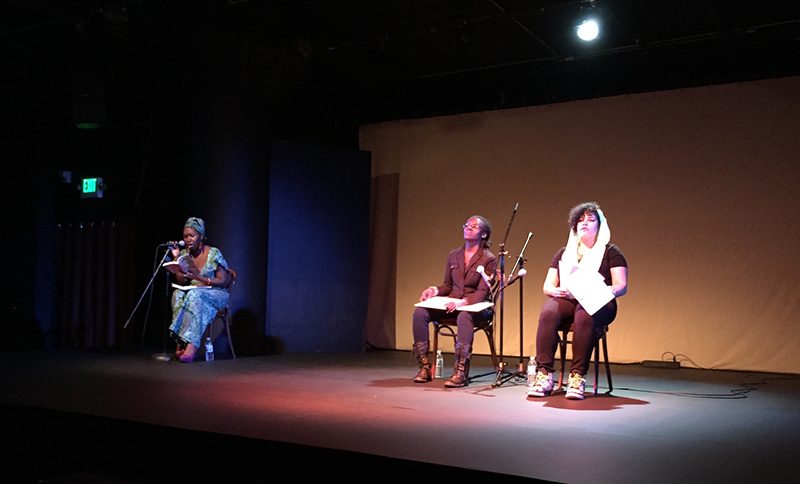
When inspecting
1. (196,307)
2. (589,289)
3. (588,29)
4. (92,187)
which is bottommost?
(196,307)

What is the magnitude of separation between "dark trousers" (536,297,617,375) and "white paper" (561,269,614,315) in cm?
7

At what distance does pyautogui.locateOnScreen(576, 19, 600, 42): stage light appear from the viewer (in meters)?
6.09

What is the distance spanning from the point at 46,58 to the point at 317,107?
8.95ft

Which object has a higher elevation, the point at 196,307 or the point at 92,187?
the point at 92,187

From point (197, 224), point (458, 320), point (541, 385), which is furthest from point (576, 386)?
point (197, 224)

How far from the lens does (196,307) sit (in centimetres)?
647

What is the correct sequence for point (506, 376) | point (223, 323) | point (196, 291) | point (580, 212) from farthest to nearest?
1. point (223, 323)
2. point (196, 291)
3. point (506, 376)
4. point (580, 212)

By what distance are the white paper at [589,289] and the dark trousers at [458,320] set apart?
0.83m

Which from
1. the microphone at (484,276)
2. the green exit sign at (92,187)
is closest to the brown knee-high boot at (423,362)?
the microphone at (484,276)

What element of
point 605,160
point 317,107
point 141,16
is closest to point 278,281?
point 317,107

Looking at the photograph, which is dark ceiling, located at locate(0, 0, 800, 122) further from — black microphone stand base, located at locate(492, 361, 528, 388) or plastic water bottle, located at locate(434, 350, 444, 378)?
black microphone stand base, located at locate(492, 361, 528, 388)

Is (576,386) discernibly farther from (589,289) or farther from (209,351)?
(209,351)

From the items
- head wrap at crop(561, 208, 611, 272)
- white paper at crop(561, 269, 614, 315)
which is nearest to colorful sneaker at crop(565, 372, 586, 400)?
white paper at crop(561, 269, 614, 315)

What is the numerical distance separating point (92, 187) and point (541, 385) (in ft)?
19.1
